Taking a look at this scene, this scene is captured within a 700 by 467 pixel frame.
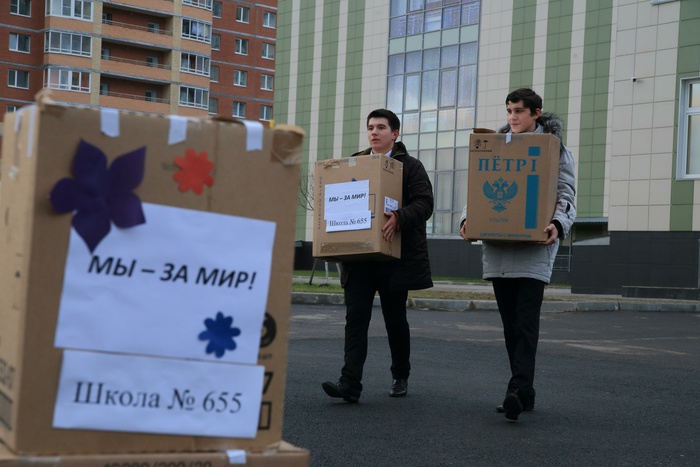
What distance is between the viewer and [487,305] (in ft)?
56.2

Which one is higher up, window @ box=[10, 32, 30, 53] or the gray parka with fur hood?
window @ box=[10, 32, 30, 53]

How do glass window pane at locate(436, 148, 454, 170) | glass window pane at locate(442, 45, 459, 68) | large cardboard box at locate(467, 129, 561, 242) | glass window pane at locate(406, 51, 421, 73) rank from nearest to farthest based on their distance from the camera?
A: large cardboard box at locate(467, 129, 561, 242) → glass window pane at locate(442, 45, 459, 68) → glass window pane at locate(436, 148, 454, 170) → glass window pane at locate(406, 51, 421, 73)

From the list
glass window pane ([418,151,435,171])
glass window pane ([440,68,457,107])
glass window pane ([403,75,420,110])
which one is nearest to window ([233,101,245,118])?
glass window pane ([403,75,420,110])

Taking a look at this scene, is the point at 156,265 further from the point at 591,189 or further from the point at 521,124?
the point at 591,189

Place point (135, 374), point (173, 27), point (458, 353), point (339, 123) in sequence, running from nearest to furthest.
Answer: point (135, 374)
point (458, 353)
point (339, 123)
point (173, 27)

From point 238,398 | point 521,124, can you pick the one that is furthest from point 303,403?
point 238,398

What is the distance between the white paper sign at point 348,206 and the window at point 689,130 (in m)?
20.9

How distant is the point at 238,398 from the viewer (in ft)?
8.36

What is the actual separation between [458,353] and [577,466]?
4.91m

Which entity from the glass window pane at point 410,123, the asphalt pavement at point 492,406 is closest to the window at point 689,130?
the asphalt pavement at point 492,406

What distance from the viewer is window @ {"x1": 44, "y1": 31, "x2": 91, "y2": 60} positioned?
6856cm

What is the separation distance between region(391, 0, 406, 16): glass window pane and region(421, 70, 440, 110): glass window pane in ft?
12.8

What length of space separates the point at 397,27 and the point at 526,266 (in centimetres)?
4329

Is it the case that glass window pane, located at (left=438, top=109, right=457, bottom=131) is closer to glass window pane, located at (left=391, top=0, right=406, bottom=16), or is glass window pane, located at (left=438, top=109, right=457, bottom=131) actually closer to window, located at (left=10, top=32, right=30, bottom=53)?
glass window pane, located at (left=391, top=0, right=406, bottom=16)
